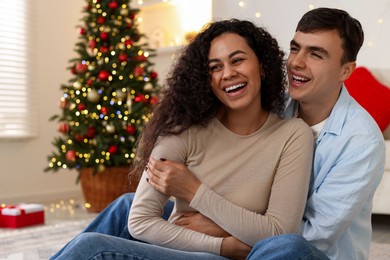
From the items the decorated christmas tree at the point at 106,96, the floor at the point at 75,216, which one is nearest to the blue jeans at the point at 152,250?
the floor at the point at 75,216

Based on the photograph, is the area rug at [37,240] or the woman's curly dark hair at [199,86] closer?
the woman's curly dark hair at [199,86]

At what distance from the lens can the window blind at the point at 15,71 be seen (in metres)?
4.72

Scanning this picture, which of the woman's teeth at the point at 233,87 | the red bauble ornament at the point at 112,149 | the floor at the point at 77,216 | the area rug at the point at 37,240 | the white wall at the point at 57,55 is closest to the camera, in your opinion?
the woman's teeth at the point at 233,87

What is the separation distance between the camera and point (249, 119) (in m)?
1.55

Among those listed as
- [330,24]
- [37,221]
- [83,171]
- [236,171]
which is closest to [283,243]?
[236,171]

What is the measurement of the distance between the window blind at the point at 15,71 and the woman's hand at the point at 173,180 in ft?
11.8

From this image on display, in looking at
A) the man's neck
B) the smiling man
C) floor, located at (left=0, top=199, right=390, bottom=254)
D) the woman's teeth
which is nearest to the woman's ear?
the smiling man

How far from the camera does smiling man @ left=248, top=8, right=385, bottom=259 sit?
143 cm

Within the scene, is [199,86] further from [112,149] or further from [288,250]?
[112,149]

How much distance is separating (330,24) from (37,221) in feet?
9.12

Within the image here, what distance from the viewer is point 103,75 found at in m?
4.10

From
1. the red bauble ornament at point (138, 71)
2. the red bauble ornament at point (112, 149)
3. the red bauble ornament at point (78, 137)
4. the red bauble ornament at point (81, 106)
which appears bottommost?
the red bauble ornament at point (112, 149)

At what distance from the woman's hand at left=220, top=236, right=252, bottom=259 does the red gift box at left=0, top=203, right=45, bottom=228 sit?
8.44 feet

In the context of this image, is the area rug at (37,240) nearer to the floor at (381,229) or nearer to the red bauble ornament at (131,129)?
the red bauble ornament at (131,129)
